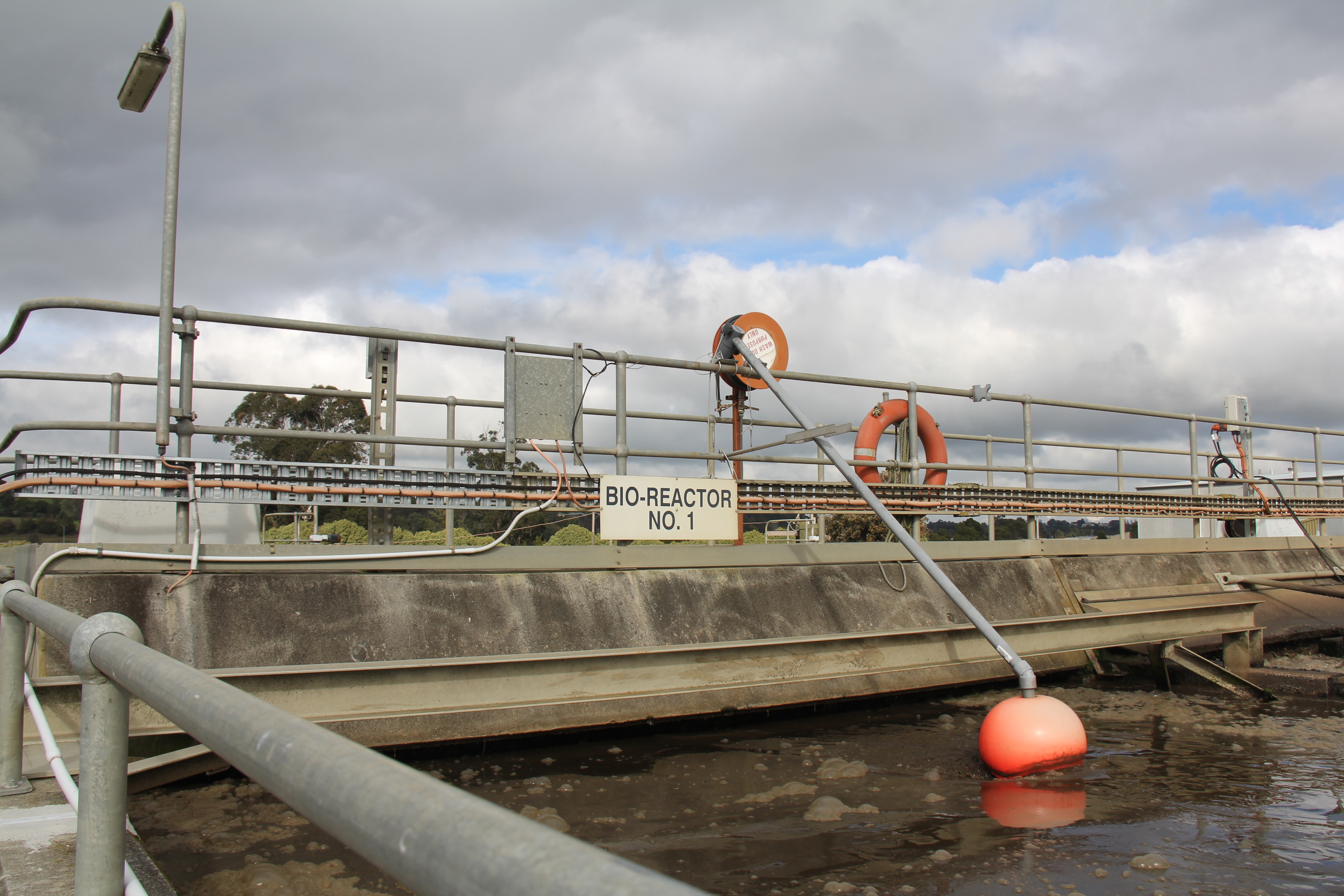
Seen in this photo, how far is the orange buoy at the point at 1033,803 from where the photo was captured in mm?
3738

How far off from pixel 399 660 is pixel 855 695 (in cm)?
275

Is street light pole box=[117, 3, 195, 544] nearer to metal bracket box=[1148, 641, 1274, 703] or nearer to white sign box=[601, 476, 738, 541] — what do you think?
white sign box=[601, 476, 738, 541]

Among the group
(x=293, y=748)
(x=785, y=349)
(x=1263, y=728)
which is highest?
(x=785, y=349)

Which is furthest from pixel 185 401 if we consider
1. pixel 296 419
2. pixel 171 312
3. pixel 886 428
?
pixel 296 419

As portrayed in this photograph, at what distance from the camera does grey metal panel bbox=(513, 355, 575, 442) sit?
5.07 m

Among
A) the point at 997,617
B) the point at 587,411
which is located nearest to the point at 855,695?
the point at 997,617

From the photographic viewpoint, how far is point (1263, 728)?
5.55 meters

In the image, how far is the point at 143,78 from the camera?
512 centimetres

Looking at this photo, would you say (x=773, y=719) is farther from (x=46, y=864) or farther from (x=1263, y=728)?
(x=46, y=864)

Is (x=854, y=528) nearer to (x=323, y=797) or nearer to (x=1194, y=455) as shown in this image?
(x=1194, y=455)

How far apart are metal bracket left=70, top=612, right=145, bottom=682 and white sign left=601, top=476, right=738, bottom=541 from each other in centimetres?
346

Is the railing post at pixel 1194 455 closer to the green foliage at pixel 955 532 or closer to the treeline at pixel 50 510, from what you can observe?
the green foliage at pixel 955 532

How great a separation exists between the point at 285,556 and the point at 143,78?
3189mm

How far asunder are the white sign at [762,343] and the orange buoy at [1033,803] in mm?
3755
